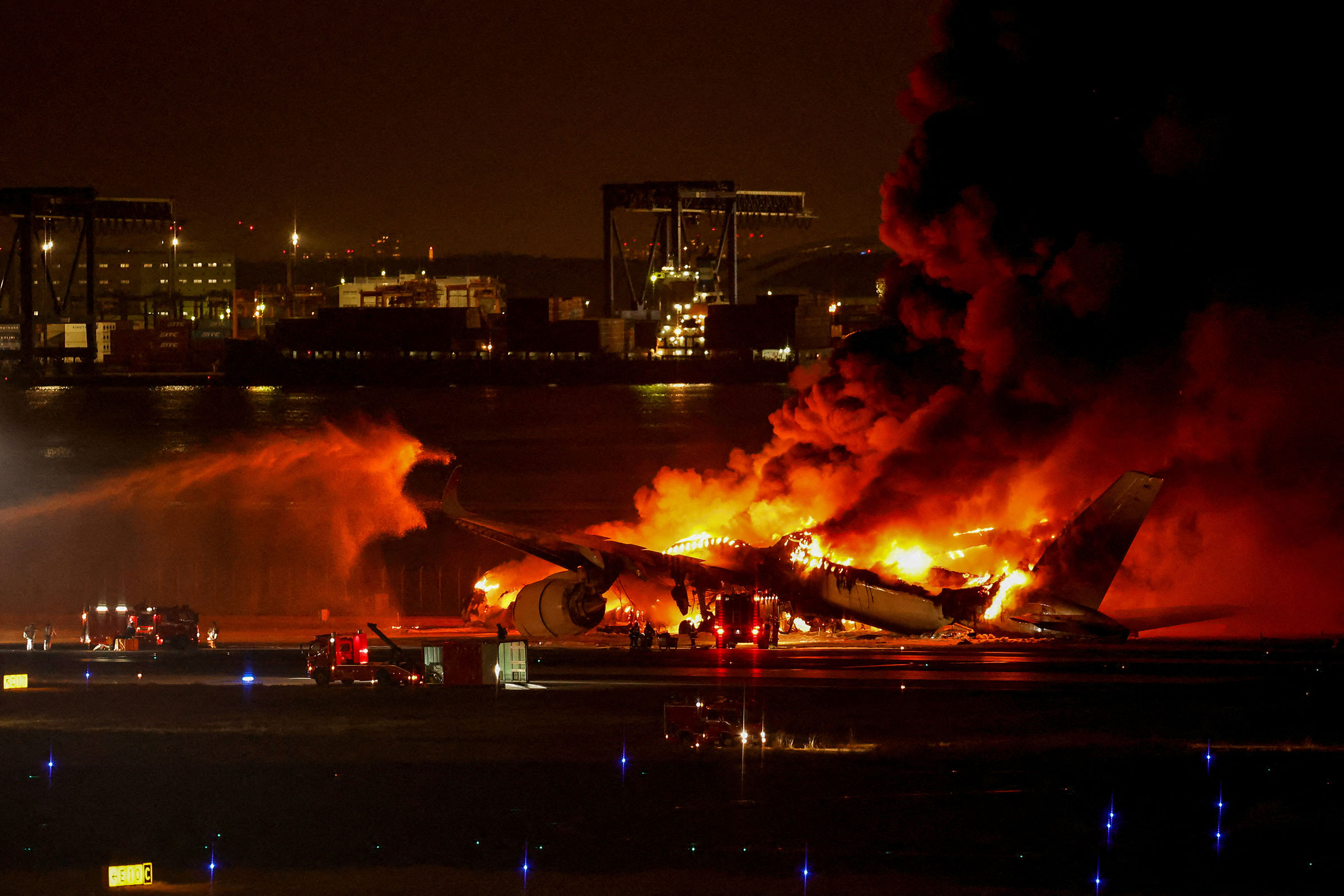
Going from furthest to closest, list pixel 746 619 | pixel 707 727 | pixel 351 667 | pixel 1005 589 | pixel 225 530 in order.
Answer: pixel 225 530 < pixel 746 619 < pixel 1005 589 < pixel 351 667 < pixel 707 727

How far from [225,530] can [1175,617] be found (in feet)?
213

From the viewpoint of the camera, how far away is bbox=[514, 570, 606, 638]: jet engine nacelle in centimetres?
4381

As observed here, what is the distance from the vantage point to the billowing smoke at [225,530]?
228 ft

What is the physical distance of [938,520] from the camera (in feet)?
149

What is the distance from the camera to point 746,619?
139ft

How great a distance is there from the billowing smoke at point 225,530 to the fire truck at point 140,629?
54.2 feet

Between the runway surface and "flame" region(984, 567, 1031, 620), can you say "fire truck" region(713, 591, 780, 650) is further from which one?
"flame" region(984, 567, 1031, 620)

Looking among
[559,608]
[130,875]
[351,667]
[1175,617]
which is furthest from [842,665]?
[130,875]

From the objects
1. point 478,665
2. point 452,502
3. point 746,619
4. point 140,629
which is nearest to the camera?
point 478,665

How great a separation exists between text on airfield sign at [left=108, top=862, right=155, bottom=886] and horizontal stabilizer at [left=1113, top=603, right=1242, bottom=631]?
31636 mm

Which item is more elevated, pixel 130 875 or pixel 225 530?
pixel 225 530

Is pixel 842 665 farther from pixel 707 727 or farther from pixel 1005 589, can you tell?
pixel 707 727

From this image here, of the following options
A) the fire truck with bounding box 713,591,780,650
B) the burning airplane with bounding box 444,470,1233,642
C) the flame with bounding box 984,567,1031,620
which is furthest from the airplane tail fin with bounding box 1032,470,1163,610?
the fire truck with bounding box 713,591,780,650

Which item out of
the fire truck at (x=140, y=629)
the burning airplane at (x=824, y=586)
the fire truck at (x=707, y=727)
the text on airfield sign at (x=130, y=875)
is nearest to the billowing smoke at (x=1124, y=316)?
the burning airplane at (x=824, y=586)
